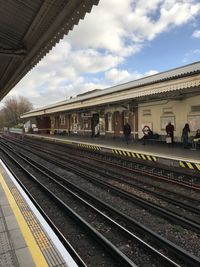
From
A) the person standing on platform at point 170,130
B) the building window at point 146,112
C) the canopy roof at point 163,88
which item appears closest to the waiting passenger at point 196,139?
the person standing on platform at point 170,130

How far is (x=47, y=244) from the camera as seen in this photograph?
3846mm

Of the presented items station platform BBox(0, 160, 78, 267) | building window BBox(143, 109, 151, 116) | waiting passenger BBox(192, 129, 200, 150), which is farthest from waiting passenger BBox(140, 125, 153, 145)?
station platform BBox(0, 160, 78, 267)

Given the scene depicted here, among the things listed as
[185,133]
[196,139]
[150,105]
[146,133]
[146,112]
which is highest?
[150,105]

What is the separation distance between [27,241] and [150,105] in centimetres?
1598

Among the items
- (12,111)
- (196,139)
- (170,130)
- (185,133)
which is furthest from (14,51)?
(12,111)

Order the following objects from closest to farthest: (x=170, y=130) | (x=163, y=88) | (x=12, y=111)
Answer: (x=163, y=88), (x=170, y=130), (x=12, y=111)

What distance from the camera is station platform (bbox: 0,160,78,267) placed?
341cm

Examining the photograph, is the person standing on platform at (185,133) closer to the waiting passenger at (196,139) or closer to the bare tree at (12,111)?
the waiting passenger at (196,139)

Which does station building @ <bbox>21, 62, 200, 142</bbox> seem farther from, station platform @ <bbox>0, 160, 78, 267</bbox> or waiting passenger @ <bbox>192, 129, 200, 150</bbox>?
station platform @ <bbox>0, 160, 78, 267</bbox>

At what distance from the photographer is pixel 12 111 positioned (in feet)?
308

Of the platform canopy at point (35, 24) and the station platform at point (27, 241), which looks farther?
the platform canopy at point (35, 24)

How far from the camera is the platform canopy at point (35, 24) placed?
4229mm

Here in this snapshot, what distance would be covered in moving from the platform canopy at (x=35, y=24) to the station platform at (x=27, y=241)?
130 inches

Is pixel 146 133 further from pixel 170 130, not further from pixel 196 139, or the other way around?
pixel 196 139
